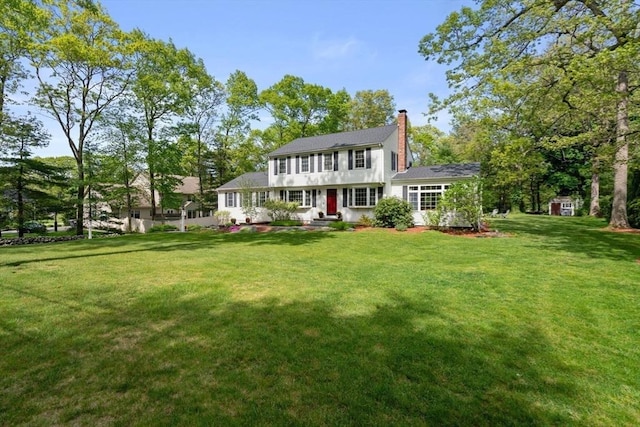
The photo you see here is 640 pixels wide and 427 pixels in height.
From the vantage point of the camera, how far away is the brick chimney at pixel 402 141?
20578 millimetres

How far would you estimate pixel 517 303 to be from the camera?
5.25 m

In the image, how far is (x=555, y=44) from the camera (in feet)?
40.4

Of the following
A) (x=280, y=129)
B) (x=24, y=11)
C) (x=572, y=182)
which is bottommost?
(x=572, y=182)

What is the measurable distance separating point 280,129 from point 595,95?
29.0 meters

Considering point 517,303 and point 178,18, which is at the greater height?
point 178,18

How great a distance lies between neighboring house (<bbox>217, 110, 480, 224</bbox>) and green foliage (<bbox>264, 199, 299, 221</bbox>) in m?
0.75

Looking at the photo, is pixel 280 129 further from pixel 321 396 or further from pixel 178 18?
pixel 321 396

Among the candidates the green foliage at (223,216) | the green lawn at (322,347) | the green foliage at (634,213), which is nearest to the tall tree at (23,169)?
the green foliage at (223,216)

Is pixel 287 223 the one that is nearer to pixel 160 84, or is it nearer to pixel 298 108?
pixel 160 84

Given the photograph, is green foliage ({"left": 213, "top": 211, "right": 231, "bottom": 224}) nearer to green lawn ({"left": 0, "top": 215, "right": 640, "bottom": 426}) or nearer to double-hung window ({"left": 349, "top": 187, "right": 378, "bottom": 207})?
double-hung window ({"left": 349, "top": 187, "right": 378, "bottom": 207})

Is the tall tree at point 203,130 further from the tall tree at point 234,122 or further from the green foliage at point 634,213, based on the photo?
the green foliage at point 634,213

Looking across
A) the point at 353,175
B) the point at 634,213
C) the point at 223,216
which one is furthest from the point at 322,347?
the point at 223,216

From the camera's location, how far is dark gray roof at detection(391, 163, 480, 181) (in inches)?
697

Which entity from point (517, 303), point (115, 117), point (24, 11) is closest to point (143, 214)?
point (115, 117)
